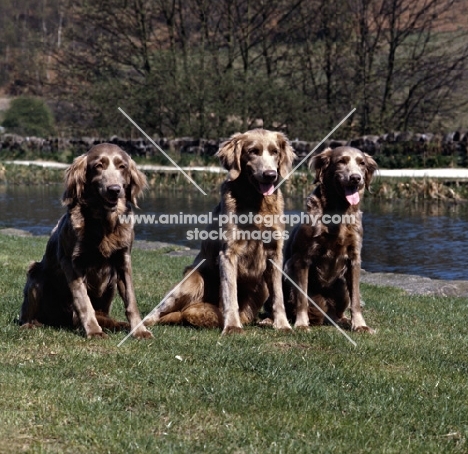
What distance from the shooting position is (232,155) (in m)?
7.75

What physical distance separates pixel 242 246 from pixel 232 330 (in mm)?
780

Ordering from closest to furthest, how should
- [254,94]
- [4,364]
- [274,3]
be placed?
1. [4,364]
2. [254,94]
3. [274,3]

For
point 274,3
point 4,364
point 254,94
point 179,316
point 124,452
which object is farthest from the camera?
point 274,3

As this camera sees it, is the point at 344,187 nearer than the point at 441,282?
Yes

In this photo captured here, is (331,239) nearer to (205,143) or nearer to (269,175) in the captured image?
(269,175)

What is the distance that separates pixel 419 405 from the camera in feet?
17.1

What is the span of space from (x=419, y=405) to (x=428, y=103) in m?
34.3

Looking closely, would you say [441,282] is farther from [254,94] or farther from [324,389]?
[254,94]

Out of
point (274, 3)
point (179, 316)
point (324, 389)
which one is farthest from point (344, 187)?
point (274, 3)

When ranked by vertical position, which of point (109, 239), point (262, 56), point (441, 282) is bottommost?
point (441, 282)

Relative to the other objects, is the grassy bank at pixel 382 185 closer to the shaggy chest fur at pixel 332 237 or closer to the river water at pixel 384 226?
the river water at pixel 384 226

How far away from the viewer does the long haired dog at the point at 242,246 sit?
766 centimetres

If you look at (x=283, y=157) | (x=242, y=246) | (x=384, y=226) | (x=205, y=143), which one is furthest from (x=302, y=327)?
(x=205, y=143)

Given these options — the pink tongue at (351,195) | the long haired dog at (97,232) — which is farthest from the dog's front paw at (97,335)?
the pink tongue at (351,195)
